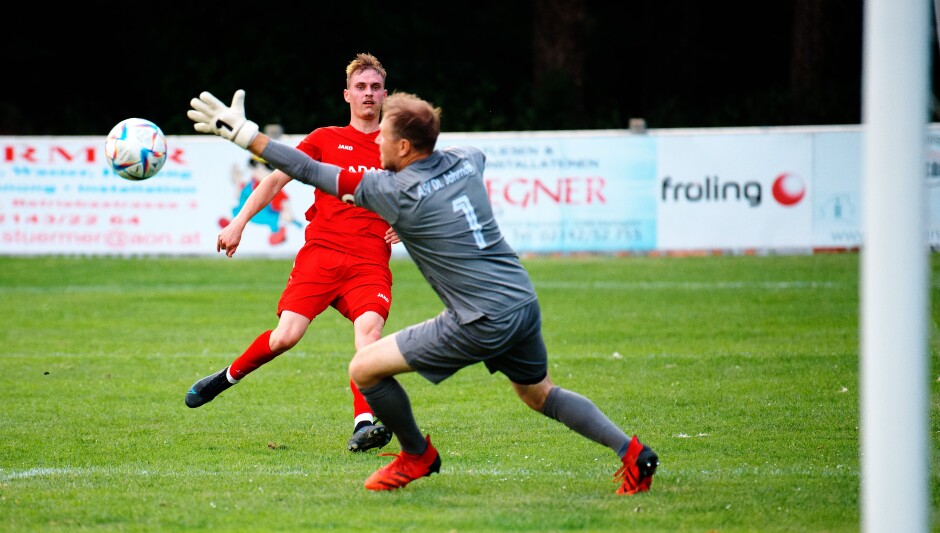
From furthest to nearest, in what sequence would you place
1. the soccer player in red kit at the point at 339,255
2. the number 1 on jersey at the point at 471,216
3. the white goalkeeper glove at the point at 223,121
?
the soccer player in red kit at the point at 339,255 → the number 1 on jersey at the point at 471,216 → the white goalkeeper glove at the point at 223,121

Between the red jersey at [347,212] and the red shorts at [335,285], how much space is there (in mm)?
67

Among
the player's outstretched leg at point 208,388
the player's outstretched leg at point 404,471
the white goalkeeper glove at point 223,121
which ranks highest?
the white goalkeeper glove at point 223,121

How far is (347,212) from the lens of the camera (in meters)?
7.16

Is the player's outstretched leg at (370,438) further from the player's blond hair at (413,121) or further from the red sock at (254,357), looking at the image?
the player's blond hair at (413,121)

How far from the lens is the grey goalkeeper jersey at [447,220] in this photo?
505cm

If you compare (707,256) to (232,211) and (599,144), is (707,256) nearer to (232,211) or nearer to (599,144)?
(599,144)

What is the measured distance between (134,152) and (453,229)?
229 centimetres

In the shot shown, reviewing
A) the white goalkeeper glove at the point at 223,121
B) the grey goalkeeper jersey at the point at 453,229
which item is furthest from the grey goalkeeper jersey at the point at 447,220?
the white goalkeeper glove at the point at 223,121

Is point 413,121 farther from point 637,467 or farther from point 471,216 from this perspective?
point 637,467

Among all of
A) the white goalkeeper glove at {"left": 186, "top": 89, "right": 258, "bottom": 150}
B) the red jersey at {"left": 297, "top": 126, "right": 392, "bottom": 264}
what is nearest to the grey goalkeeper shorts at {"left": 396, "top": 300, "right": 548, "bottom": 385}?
the white goalkeeper glove at {"left": 186, "top": 89, "right": 258, "bottom": 150}

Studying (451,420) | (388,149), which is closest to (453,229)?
(388,149)

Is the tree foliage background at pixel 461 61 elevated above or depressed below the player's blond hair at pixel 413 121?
above

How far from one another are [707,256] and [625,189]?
177 cm

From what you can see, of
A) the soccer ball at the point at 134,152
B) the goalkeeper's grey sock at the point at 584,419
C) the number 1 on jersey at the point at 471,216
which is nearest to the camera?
the number 1 on jersey at the point at 471,216
